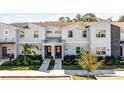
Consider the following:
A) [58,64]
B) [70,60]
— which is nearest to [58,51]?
[70,60]

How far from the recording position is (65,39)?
37500mm

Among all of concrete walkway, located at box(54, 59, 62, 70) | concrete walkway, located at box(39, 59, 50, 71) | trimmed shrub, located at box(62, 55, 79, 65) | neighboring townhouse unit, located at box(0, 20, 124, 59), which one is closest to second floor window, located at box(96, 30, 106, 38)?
neighboring townhouse unit, located at box(0, 20, 124, 59)

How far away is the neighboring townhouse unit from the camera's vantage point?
36031mm

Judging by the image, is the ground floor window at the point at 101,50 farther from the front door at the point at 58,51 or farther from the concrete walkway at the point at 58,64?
the concrete walkway at the point at 58,64

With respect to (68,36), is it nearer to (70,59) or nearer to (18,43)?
(70,59)

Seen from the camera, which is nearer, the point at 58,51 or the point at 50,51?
the point at 50,51

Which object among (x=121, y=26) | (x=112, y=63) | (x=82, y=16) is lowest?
(x=112, y=63)

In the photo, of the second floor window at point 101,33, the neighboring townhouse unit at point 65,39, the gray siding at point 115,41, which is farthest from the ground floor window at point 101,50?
the second floor window at point 101,33

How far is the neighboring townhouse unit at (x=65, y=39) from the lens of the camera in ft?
118

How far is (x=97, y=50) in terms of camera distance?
1437 inches

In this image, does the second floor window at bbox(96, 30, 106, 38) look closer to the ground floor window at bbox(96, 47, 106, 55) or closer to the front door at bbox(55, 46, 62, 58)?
the ground floor window at bbox(96, 47, 106, 55)

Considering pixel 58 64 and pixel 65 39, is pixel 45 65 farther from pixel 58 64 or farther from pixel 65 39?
pixel 65 39
